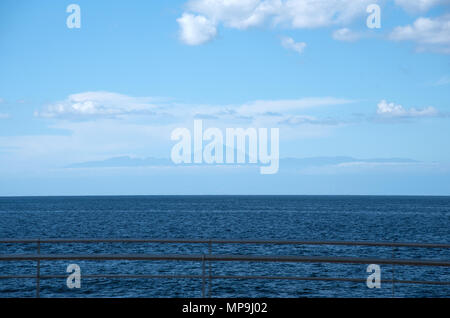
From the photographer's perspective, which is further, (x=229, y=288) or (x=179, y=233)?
(x=179, y=233)

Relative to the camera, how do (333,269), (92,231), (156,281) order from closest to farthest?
1. (156,281)
2. (333,269)
3. (92,231)

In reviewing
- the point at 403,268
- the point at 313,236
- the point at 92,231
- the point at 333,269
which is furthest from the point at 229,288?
the point at 92,231

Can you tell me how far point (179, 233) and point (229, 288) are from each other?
36.2 meters

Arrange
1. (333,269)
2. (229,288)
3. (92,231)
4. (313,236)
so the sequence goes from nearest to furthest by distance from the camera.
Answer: (229,288) < (333,269) < (313,236) < (92,231)
